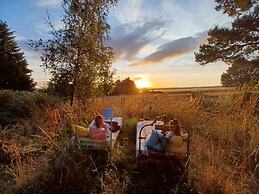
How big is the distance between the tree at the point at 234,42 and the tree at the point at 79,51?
668 cm

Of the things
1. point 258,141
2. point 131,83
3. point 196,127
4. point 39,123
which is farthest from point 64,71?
point 131,83

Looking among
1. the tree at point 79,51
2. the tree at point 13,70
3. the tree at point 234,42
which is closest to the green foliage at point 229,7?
the tree at point 234,42

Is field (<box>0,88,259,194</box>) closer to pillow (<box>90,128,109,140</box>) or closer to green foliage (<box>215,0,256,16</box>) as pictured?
pillow (<box>90,128,109,140</box>)

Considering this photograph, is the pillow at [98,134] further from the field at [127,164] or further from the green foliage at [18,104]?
the green foliage at [18,104]

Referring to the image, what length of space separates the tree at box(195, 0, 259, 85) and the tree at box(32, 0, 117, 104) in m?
6.68

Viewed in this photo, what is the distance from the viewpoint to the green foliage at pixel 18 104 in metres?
10.9

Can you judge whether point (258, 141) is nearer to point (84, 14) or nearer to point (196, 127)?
point (196, 127)

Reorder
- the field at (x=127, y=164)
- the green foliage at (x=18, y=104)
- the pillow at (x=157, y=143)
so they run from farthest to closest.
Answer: the green foliage at (x=18, y=104)
the pillow at (x=157, y=143)
the field at (x=127, y=164)

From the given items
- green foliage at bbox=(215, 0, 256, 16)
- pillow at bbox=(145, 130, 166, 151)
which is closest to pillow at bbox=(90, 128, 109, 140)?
pillow at bbox=(145, 130, 166, 151)

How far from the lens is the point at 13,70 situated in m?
20.8

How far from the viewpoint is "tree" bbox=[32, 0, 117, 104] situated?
11453mm

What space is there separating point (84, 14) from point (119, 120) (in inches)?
160

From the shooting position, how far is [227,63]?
58.1ft

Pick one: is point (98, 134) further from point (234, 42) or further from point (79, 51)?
point (234, 42)
